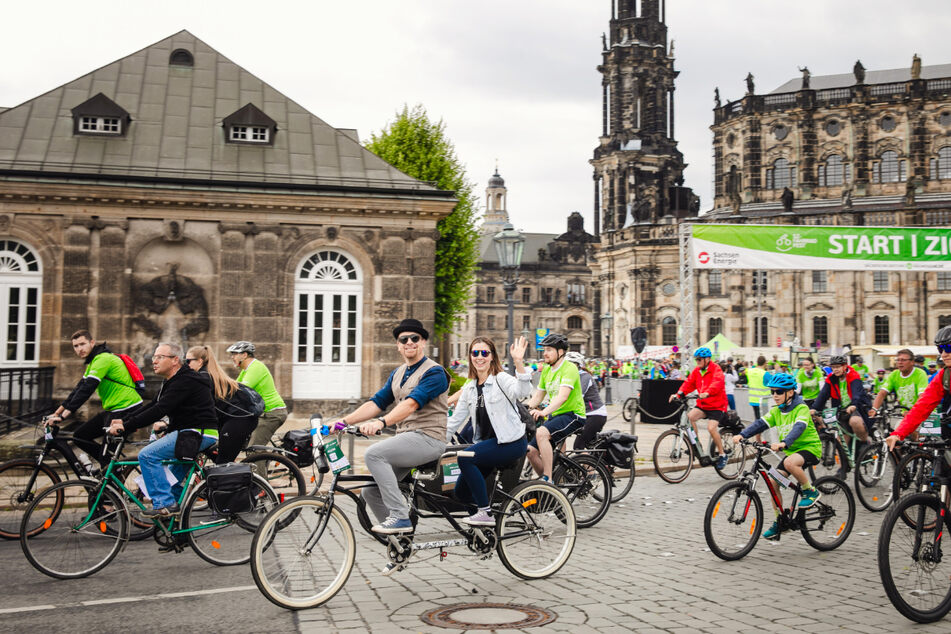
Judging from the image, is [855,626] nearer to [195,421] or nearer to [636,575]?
[636,575]

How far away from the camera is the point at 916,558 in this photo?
19.8 ft

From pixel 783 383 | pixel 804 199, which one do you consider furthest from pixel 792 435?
pixel 804 199

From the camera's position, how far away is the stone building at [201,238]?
67.4 feet

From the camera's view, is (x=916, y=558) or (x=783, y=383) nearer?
(x=916, y=558)

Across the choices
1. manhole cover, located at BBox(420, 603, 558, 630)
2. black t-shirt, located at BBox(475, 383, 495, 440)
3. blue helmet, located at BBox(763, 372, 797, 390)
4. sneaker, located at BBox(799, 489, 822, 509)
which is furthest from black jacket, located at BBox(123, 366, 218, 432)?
sneaker, located at BBox(799, 489, 822, 509)

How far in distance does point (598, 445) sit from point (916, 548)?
4.92 meters

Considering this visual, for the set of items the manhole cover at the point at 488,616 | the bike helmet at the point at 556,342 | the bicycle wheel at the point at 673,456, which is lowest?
the manhole cover at the point at 488,616

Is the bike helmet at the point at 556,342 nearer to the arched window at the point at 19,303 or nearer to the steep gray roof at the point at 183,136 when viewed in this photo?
the steep gray roof at the point at 183,136

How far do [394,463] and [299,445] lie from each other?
7.01 ft

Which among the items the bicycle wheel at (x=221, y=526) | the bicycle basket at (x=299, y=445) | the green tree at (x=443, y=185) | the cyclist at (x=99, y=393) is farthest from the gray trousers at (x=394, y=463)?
the green tree at (x=443, y=185)

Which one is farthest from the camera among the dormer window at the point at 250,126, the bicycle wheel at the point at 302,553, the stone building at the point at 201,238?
the dormer window at the point at 250,126

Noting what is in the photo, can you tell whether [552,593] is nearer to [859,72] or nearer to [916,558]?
[916,558]

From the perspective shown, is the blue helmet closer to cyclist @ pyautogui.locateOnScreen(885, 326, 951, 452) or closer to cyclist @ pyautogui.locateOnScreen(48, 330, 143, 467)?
cyclist @ pyautogui.locateOnScreen(885, 326, 951, 452)

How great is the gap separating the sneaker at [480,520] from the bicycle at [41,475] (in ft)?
10.2
